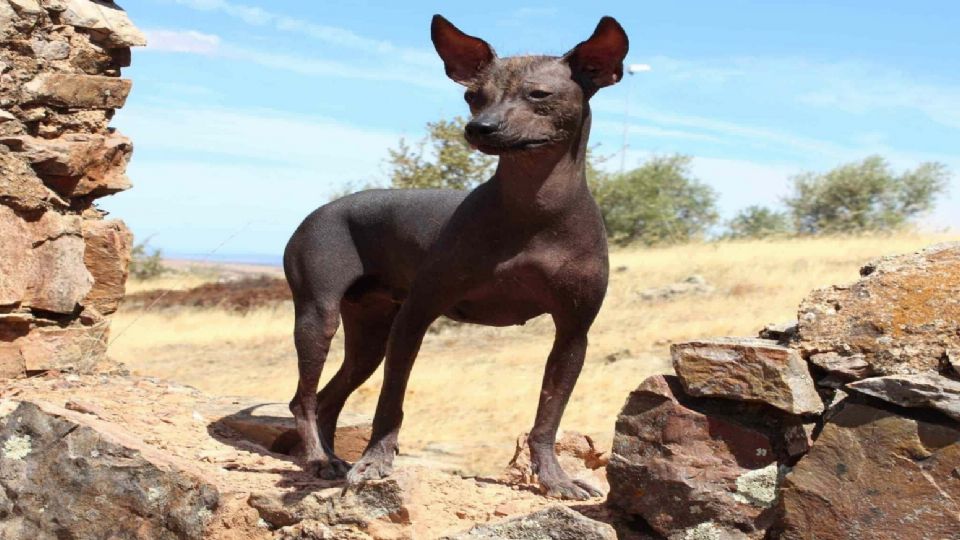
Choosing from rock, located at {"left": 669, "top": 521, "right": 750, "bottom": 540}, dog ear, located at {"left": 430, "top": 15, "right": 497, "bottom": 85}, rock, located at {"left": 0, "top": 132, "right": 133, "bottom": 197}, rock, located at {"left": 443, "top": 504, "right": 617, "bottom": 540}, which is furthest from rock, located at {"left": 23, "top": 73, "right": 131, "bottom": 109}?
rock, located at {"left": 669, "top": 521, "right": 750, "bottom": 540}

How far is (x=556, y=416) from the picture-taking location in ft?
18.3

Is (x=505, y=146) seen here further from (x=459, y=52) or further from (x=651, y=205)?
(x=651, y=205)

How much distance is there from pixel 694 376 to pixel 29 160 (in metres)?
4.62

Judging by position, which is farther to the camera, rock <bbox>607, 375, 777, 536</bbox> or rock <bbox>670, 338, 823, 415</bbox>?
rock <bbox>607, 375, 777, 536</bbox>

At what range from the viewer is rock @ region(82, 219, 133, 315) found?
7566mm

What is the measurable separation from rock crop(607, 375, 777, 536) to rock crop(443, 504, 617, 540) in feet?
1.03

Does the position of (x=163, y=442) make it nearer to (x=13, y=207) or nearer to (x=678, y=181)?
(x=13, y=207)

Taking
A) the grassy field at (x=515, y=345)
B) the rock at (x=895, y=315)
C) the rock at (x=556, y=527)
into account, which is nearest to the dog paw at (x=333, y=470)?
the rock at (x=556, y=527)

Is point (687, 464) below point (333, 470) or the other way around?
the other way around

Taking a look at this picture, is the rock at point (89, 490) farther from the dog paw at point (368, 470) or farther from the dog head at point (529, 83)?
the dog head at point (529, 83)

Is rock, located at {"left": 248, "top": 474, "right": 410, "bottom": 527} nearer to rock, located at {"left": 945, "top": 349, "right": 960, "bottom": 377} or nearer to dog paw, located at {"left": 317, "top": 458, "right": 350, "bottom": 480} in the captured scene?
dog paw, located at {"left": 317, "top": 458, "right": 350, "bottom": 480}

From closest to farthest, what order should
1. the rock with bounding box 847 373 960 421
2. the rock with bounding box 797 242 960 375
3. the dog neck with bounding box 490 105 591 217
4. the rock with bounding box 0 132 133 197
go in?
the rock with bounding box 847 373 960 421
the rock with bounding box 797 242 960 375
the dog neck with bounding box 490 105 591 217
the rock with bounding box 0 132 133 197

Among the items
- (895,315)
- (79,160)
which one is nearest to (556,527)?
(895,315)

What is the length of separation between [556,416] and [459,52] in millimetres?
1864
